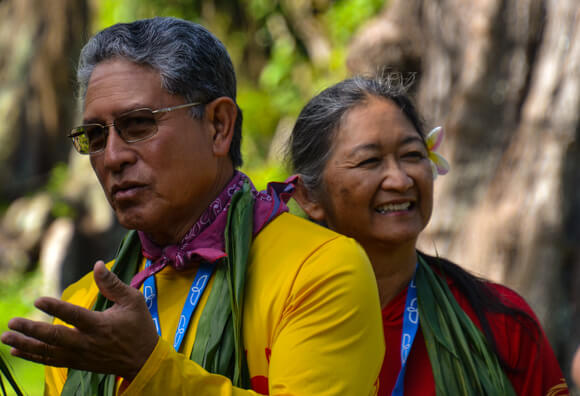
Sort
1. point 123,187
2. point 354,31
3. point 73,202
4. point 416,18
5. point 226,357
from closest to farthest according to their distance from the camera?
point 226,357 → point 123,187 → point 416,18 → point 354,31 → point 73,202

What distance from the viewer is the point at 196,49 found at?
5.97 ft

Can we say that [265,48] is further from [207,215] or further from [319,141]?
[207,215]

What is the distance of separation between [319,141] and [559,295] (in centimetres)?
263

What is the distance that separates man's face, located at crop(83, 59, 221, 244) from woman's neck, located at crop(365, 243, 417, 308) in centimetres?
Answer: 86

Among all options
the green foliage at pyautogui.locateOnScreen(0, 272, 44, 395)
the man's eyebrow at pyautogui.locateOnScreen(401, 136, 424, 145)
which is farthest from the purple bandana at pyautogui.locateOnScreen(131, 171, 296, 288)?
the green foliage at pyautogui.locateOnScreen(0, 272, 44, 395)

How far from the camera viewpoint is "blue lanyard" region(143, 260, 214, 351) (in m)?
1.68

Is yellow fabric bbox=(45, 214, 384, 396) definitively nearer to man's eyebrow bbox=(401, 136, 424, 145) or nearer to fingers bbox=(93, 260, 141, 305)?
fingers bbox=(93, 260, 141, 305)

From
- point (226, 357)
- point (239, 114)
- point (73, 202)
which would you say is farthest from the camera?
point (73, 202)

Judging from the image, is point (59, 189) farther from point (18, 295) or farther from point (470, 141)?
point (470, 141)

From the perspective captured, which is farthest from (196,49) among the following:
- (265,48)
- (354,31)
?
(265,48)

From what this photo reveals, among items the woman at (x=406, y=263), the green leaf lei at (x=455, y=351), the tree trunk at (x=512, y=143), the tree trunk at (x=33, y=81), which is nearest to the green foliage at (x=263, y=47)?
the tree trunk at (x=33, y=81)

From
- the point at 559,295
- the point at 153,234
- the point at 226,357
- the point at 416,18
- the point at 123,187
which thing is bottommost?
the point at 559,295

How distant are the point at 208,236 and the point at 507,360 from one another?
3.71ft

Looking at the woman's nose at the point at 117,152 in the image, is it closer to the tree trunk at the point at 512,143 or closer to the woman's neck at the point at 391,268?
the woman's neck at the point at 391,268
